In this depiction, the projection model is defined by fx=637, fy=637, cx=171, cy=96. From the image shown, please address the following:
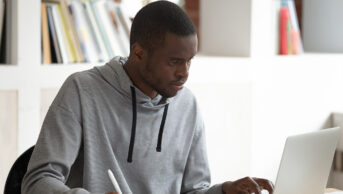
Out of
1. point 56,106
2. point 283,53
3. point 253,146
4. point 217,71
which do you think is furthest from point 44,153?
point 283,53

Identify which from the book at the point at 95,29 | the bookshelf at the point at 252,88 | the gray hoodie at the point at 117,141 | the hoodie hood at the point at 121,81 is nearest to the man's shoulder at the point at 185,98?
the gray hoodie at the point at 117,141

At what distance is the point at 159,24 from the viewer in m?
1.63

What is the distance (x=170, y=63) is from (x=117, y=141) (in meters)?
0.26

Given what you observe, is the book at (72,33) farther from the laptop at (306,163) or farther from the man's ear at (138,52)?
the laptop at (306,163)

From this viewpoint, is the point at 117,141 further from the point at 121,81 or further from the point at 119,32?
the point at 119,32

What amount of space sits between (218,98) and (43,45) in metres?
1.00

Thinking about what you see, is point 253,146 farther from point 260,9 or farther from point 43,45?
point 43,45

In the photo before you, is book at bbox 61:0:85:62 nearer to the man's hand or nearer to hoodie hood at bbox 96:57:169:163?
hoodie hood at bbox 96:57:169:163

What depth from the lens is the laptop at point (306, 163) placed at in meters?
1.53

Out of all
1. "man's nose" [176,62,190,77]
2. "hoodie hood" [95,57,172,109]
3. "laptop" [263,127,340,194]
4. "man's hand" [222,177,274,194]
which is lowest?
"man's hand" [222,177,274,194]

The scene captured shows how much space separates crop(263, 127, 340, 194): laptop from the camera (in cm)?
153

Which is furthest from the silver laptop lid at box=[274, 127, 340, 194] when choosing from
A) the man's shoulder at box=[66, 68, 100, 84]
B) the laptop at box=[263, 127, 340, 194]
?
the man's shoulder at box=[66, 68, 100, 84]

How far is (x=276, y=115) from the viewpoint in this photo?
3586 millimetres

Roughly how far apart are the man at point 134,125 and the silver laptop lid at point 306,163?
9 cm
